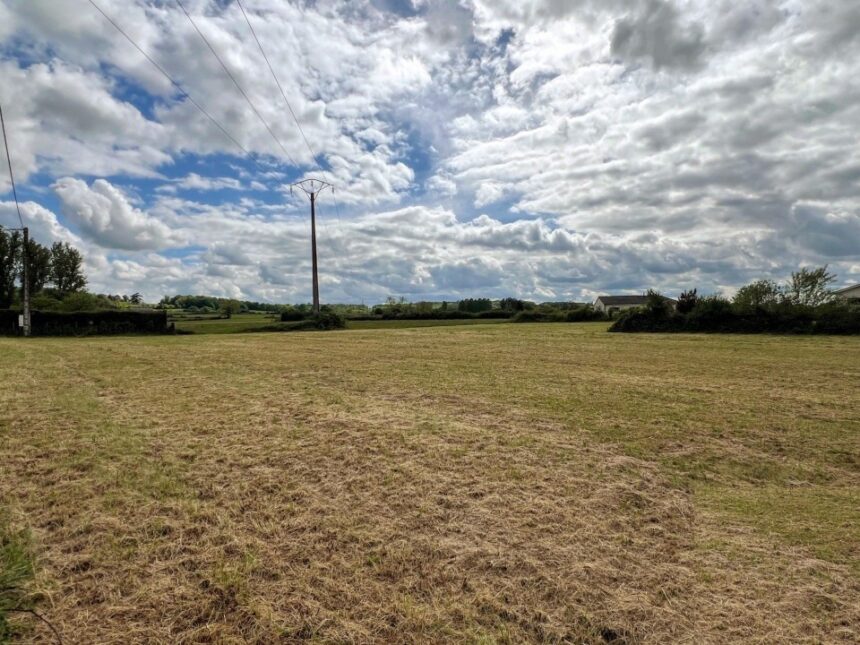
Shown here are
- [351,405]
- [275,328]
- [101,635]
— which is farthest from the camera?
[275,328]

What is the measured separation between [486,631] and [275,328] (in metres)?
44.9

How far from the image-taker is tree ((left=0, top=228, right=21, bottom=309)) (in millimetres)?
54906

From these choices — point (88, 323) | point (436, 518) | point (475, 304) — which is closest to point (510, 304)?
point (475, 304)

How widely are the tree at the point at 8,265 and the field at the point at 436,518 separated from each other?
64772 mm

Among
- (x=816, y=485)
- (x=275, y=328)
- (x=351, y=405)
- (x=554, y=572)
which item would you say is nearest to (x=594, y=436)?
(x=816, y=485)

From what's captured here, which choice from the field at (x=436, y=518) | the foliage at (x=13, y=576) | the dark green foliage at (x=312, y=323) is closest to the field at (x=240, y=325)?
the dark green foliage at (x=312, y=323)

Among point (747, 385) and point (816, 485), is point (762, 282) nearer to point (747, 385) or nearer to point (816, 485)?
point (747, 385)

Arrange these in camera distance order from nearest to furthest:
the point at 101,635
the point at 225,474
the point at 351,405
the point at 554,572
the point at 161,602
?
the point at 101,635, the point at 161,602, the point at 554,572, the point at 225,474, the point at 351,405

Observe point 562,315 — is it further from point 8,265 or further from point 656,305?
point 8,265

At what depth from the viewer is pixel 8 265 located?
2205 inches

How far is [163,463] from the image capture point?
17.3 feet

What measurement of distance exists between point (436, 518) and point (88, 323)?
41.1 meters

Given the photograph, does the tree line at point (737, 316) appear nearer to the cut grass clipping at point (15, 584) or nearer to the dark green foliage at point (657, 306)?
the dark green foliage at point (657, 306)

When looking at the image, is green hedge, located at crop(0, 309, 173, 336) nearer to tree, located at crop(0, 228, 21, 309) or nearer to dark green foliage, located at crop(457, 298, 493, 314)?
tree, located at crop(0, 228, 21, 309)
